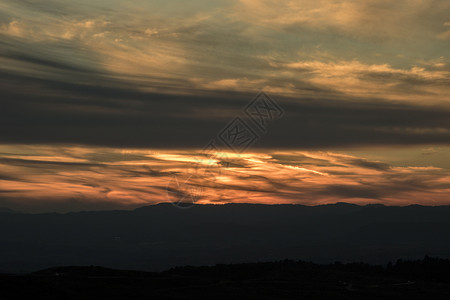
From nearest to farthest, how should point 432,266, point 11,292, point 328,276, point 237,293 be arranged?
point 11,292
point 237,293
point 328,276
point 432,266

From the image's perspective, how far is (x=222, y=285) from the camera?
112938 millimetres

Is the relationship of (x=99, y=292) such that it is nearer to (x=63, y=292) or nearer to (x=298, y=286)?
(x=63, y=292)

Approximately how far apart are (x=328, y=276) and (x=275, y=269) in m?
20.8

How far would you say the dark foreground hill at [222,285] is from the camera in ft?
297

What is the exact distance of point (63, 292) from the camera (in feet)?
290

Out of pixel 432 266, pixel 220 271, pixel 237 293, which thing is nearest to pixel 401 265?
pixel 432 266

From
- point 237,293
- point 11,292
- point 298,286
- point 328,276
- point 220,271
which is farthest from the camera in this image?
point 220,271

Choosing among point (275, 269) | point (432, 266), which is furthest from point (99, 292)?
point (432, 266)

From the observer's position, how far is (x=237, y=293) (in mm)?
100000

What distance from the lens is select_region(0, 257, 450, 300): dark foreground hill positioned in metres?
90.6

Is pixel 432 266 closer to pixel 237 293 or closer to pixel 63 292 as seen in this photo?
pixel 237 293

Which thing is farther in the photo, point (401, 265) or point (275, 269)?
point (401, 265)

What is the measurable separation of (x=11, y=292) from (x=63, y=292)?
309 inches

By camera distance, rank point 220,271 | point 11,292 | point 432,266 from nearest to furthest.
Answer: point 11,292 < point 220,271 < point 432,266
